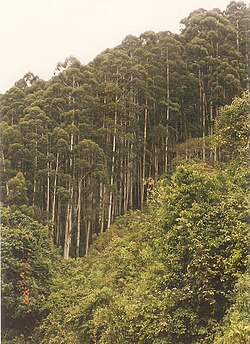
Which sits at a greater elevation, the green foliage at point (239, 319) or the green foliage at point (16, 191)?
the green foliage at point (16, 191)

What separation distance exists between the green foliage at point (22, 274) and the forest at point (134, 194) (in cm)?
3

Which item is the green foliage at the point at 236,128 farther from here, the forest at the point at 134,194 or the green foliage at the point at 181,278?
the green foliage at the point at 181,278

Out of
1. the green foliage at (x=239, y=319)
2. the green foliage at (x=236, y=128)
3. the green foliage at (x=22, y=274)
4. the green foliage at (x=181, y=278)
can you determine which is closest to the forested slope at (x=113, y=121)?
the green foliage at (x=22, y=274)

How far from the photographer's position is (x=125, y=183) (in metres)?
16.6

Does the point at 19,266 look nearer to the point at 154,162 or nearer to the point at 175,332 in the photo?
the point at 175,332

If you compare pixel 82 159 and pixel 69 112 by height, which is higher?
pixel 69 112

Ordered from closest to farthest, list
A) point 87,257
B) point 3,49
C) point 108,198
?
point 3,49 → point 87,257 → point 108,198

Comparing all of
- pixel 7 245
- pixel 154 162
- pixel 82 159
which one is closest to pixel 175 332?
pixel 7 245

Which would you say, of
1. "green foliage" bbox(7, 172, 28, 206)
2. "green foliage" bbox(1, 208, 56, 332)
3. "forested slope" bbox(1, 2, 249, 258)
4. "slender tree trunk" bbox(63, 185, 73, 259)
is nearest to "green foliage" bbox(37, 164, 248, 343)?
"green foliage" bbox(1, 208, 56, 332)

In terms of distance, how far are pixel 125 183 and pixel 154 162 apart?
5.09 feet

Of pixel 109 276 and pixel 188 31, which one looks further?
pixel 188 31

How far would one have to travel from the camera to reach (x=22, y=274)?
378 inches

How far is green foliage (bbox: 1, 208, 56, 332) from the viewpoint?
9320 mm

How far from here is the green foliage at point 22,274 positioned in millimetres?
9320
